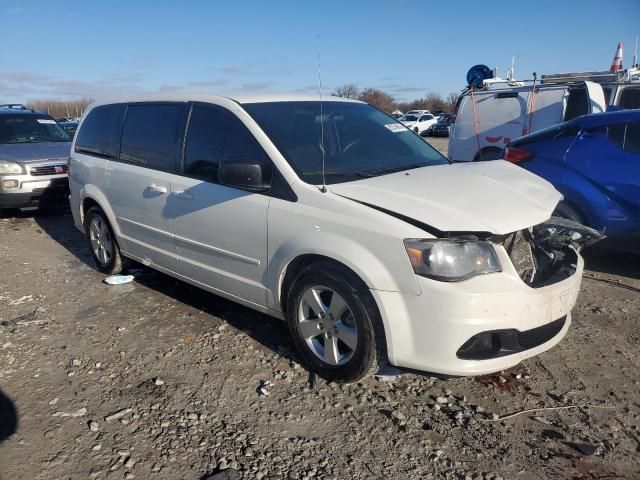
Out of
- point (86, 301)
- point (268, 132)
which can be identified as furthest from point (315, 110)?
point (86, 301)

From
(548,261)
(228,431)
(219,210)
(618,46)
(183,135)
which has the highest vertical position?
(618,46)

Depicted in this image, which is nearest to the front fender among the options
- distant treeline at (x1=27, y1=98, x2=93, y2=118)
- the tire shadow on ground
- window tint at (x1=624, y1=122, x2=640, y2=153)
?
the tire shadow on ground

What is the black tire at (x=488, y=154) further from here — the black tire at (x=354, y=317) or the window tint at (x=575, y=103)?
the black tire at (x=354, y=317)

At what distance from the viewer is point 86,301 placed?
4902mm

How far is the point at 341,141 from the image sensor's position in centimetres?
393

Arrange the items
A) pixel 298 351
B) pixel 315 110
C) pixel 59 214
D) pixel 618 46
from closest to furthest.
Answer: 1. pixel 298 351
2. pixel 315 110
3. pixel 59 214
4. pixel 618 46

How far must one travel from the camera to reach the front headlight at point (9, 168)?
800 cm

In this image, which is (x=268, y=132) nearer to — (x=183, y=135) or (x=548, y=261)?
(x=183, y=135)

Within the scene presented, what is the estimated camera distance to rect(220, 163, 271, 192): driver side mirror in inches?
133

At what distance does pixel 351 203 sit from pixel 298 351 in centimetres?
113

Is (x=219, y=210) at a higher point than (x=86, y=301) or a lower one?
higher

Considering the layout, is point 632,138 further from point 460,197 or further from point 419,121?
point 419,121

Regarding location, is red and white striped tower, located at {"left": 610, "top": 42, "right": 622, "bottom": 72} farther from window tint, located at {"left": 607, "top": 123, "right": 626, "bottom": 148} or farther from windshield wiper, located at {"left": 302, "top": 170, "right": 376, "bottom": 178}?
windshield wiper, located at {"left": 302, "top": 170, "right": 376, "bottom": 178}

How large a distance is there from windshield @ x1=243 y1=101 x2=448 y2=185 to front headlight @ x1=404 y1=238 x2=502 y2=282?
32.8 inches
